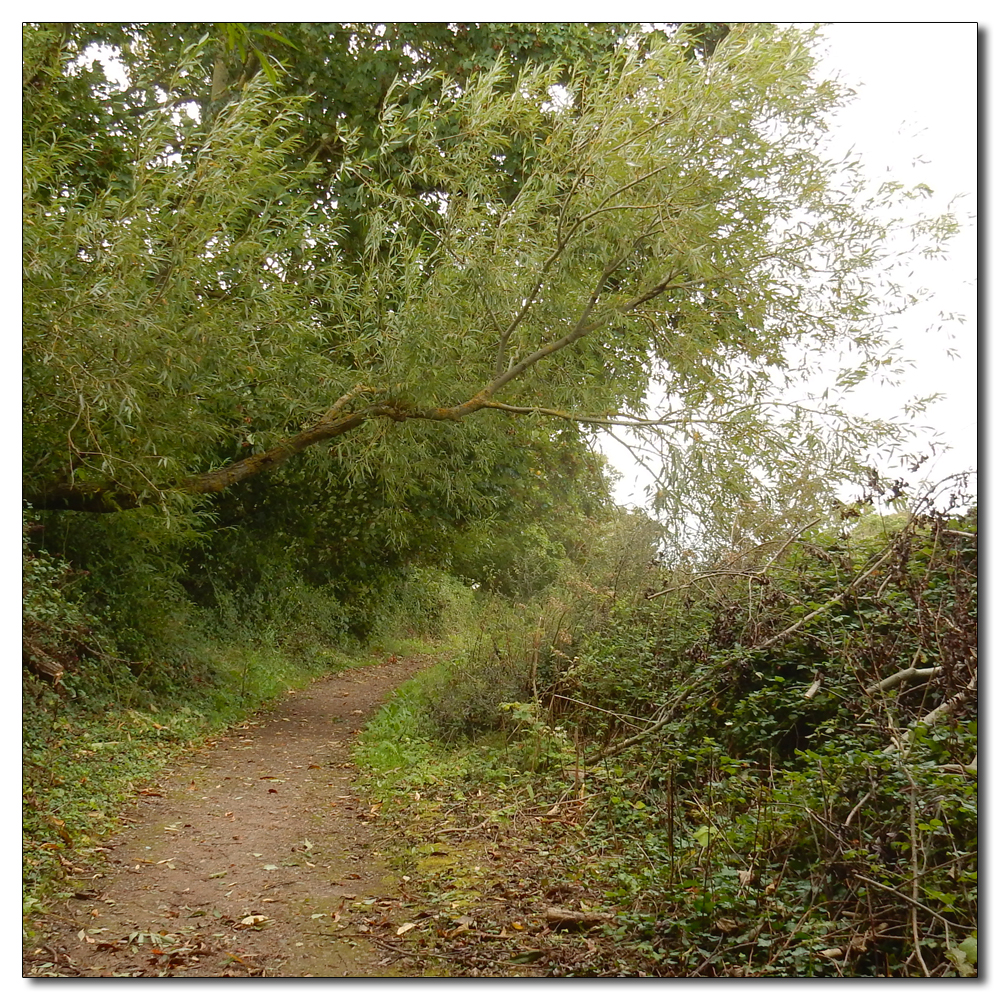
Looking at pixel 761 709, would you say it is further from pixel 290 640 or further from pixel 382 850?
pixel 290 640

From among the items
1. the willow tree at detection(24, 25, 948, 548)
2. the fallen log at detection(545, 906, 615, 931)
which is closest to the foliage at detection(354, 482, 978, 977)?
the fallen log at detection(545, 906, 615, 931)

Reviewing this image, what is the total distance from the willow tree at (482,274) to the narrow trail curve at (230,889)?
6.44 feet

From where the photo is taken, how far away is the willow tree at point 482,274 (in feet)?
13.6

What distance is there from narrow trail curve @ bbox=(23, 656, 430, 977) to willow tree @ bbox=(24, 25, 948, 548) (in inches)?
77.2

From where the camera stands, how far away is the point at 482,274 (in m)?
5.05

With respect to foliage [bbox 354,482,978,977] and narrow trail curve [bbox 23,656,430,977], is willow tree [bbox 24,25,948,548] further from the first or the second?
narrow trail curve [bbox 23,656,430,977]

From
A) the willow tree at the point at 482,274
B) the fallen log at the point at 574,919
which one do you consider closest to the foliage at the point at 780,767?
the fallen log at the point at 574,919

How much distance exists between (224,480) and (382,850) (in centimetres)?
295

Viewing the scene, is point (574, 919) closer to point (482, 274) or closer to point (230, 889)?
point (230, 889)

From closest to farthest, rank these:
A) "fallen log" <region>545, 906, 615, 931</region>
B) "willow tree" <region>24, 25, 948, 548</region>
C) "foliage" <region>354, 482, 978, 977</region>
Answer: "foliage" <region>354, 482, 978, 977</region> → "fallen log" <region>545, 906, 615, 931</region> → "willow tree" <region>24, 25, 948, 548</region>

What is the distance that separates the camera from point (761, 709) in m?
4.03

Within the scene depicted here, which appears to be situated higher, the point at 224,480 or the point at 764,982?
the point at 224,480

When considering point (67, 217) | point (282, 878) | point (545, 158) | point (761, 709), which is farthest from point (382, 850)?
point (545, 158)

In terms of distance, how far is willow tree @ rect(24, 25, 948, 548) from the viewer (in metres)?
4.15
